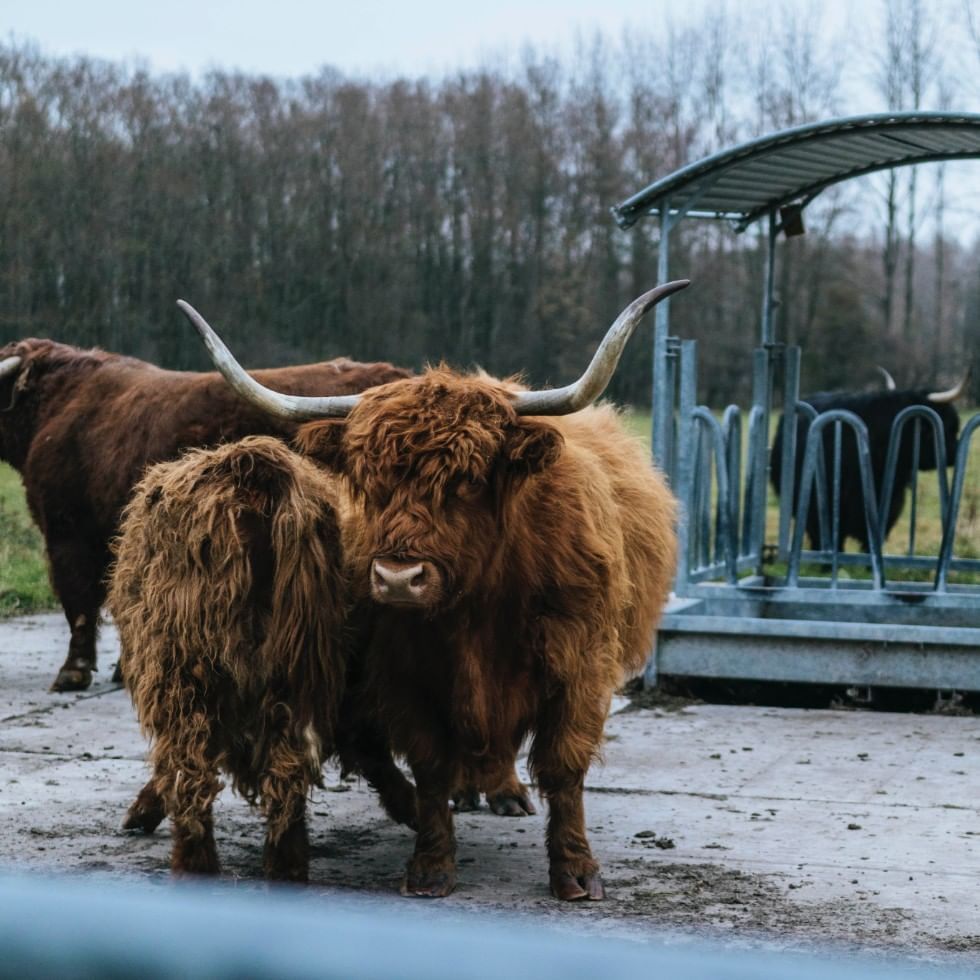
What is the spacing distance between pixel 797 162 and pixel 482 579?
5.12 m

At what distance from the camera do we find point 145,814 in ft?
16.1

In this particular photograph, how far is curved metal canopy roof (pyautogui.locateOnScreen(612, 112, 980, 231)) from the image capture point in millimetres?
7715

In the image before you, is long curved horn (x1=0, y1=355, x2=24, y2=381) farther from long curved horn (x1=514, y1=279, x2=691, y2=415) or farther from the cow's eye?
the cow's eye

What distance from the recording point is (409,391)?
13.9 ft

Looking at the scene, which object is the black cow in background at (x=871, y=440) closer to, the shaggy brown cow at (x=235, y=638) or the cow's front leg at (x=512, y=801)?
the cow's front leg at (x=512, y=801)

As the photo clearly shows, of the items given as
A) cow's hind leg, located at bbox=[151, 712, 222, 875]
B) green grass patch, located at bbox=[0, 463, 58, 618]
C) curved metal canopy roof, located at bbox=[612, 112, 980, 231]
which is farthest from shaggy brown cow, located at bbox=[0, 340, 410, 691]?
cow's hind leg, located at bbox=[151, 712, 222, 875]

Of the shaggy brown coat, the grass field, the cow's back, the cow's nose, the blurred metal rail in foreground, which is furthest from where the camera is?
the grass field

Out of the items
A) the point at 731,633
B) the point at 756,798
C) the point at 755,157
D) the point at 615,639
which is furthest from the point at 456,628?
the point at 755,157

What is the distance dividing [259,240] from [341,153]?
4.14 meters

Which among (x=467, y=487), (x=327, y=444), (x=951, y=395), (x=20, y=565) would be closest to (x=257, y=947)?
(x=467, y=487)

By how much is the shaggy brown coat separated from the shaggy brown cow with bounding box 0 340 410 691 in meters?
2.69

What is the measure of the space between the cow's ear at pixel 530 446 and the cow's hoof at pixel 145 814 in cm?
170

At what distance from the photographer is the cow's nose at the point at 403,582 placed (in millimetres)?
3883

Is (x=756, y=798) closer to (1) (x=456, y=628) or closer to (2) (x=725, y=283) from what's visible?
(1) (x=456, y=628)
